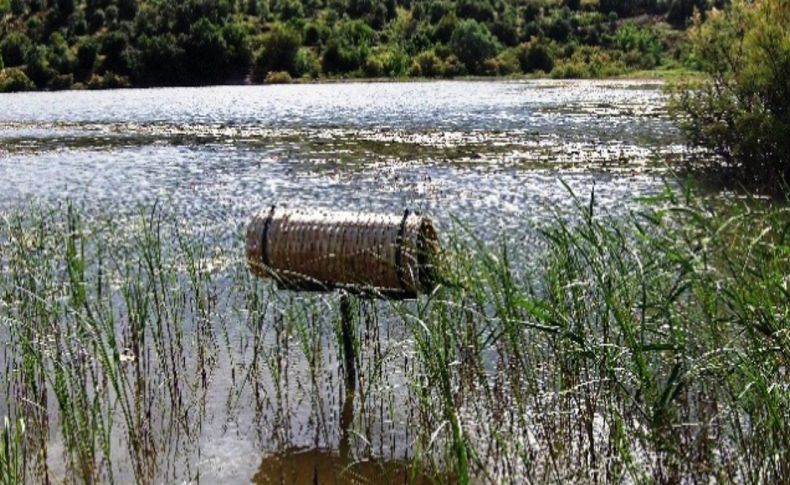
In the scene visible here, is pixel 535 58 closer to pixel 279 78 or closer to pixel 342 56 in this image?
pixel 342 56

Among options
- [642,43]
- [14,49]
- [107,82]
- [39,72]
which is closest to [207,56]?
[107,82]

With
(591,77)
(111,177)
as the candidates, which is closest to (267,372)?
(111,177)

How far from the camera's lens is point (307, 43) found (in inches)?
2389

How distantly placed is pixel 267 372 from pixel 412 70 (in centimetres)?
4901

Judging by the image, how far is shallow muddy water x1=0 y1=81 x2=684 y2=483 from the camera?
5.26 meters

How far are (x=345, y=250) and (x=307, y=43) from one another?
56791 millimetres

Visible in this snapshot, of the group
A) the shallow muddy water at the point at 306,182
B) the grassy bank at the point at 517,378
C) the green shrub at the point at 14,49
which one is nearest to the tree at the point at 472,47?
the shallow muddy water at the point at 306,182

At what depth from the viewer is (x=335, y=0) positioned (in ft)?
228

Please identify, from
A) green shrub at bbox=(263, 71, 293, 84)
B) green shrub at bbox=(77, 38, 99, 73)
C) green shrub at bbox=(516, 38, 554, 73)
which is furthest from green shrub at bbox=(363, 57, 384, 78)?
green shrub at bbox=(77, 38, 99, 73)

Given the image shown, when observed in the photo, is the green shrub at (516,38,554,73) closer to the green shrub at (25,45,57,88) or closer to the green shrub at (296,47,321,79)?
the green shrub at (296,47,321,79)

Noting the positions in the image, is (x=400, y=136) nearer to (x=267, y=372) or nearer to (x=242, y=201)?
(x=242, y=201)

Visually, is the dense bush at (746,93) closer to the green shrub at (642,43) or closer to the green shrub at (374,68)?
the green shrub at (642,43)

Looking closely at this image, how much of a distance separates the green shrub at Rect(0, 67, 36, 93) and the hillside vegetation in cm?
5

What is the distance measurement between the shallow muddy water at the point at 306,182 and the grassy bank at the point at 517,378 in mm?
47
